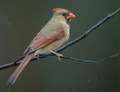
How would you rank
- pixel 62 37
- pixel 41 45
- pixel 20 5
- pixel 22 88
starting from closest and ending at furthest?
1. pixel 41 45
2. pixel 62 37
3. pixel 22 88
4. pixel 20 5

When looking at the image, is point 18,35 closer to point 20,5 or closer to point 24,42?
point 24,42

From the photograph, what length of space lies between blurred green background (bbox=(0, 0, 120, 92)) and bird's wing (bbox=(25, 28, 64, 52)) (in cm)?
213

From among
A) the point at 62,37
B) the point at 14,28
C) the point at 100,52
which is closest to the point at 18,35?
the point at 14,28

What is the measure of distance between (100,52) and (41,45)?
2816 millimetres

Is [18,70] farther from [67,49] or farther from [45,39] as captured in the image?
[67,49]

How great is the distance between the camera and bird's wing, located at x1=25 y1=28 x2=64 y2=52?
3100 millimetres

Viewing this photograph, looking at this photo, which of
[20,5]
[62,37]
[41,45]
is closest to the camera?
[41,45]

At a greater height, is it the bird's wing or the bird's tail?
the bird's wing

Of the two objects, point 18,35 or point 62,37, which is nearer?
point 62,37

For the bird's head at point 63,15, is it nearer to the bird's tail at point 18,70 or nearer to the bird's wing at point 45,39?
the bird's wing at point 45,39

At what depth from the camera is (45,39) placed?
325 cm

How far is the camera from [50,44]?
3.22 meters

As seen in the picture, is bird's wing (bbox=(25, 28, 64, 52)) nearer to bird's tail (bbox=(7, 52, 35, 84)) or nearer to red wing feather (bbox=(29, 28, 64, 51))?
red wing feather (bbox=(29, 28, 64, 51))

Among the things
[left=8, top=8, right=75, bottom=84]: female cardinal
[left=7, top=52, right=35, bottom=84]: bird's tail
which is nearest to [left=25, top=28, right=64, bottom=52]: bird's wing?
[left=8, top=8, right=75, bottom=84]: female cardinal
